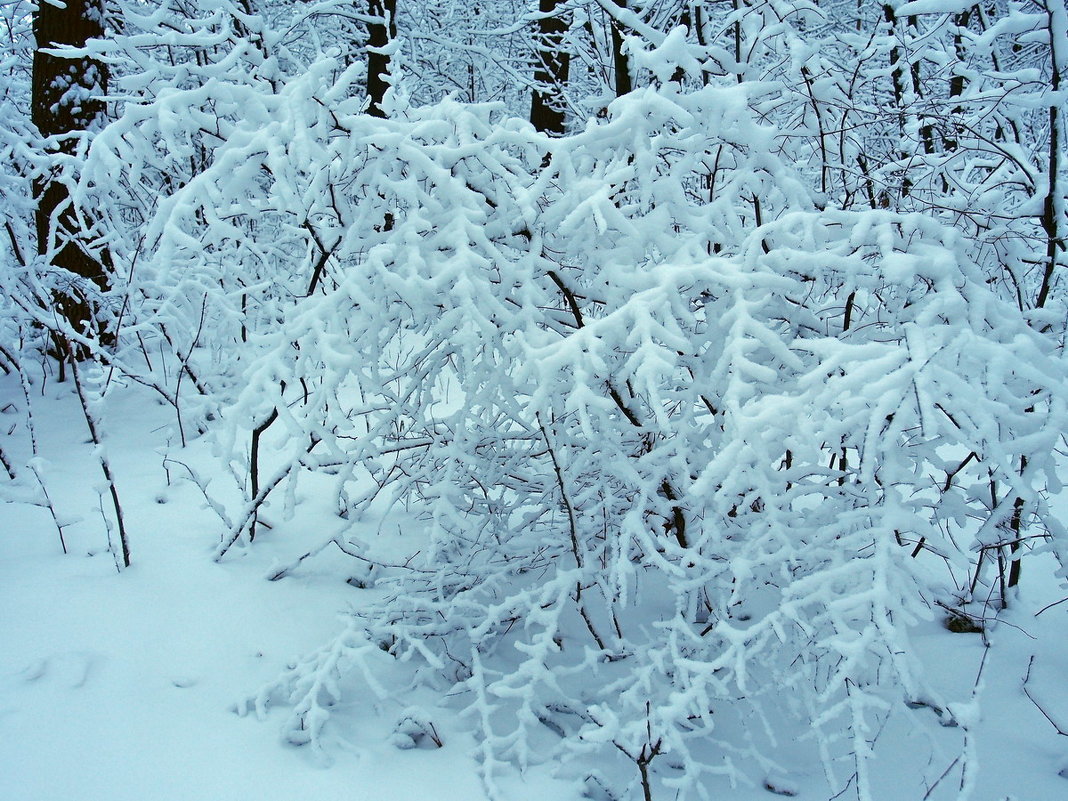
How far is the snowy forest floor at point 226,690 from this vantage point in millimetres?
1882

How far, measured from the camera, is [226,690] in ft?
7.18

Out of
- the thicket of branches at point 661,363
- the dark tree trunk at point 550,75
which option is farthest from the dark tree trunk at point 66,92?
the dark tree trunk at point 550,75

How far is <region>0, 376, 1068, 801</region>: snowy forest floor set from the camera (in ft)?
6.17

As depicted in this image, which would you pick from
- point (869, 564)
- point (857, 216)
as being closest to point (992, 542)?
point (869, 564)

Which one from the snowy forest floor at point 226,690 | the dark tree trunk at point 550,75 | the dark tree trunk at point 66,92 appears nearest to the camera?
the snowy forest floor at point 226,690

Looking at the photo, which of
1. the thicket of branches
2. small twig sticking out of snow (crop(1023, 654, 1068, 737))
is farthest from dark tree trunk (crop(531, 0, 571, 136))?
small twig sticking out of snow (crop(1023, 654, 1068, 737))

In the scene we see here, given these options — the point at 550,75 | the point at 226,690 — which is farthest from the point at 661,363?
the point at 550,75

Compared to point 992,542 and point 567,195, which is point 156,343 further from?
point 992,542

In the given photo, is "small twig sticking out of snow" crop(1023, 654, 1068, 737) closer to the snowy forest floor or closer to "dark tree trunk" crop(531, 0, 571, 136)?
the snowy forest floor

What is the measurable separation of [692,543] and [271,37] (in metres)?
2.34

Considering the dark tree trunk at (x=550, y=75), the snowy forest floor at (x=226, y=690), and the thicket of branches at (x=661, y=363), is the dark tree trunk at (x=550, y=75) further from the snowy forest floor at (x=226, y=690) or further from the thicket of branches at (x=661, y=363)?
the snowy forest floor at (x=226, y=690)

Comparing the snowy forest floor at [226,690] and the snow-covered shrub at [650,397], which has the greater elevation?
the snow-covered shrub at [650,397]

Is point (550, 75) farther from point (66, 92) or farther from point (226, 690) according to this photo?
point (226, 690)

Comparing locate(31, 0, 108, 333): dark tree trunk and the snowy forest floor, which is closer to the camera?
the snowy forest floor
